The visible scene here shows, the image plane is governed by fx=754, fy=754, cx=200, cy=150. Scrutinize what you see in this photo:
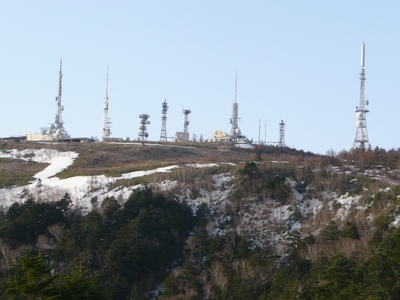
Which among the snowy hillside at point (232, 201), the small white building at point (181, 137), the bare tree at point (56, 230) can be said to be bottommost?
the bare tree at point (56, 230)

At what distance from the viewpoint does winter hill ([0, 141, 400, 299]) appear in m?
36.3

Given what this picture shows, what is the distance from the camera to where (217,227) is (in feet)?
155

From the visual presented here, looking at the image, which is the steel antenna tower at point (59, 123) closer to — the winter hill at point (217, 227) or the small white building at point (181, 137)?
the small white building at point (181, 137)

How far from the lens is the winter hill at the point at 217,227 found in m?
36.3

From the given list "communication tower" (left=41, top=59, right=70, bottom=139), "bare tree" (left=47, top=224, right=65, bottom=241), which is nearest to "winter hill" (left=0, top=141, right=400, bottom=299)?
"bare tree" (left=47, top=224, right=65, bottom=241)

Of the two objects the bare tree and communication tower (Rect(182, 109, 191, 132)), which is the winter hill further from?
communication tower (Rect(182, 109, 191, 132))

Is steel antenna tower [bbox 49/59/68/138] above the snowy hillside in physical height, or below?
above

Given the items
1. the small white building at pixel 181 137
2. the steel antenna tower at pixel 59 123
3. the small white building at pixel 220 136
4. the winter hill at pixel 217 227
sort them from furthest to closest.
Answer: the small white building at pixel 181 137
the small white building at pixel 220 136
the steel antenna tower at pixel 59 123
the winter hill at pixel 217 227

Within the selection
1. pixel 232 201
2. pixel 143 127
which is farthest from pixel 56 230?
pixel 143 127

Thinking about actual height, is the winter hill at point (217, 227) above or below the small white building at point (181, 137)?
below

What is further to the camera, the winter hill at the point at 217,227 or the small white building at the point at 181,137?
the small white building at the point at 181,137

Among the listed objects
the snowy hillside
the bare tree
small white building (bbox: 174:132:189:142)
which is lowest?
the bare tree

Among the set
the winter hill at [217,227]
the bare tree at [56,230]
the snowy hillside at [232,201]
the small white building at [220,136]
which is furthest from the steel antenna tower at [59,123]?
the bare tree at [56,230]

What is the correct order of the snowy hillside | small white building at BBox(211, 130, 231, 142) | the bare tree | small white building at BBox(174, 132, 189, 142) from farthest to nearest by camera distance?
small white building at BBox(174, 132, 189, 142) < small white building at BBox(211, 130, 231, 142) < the bare tree < the snowy hillside
